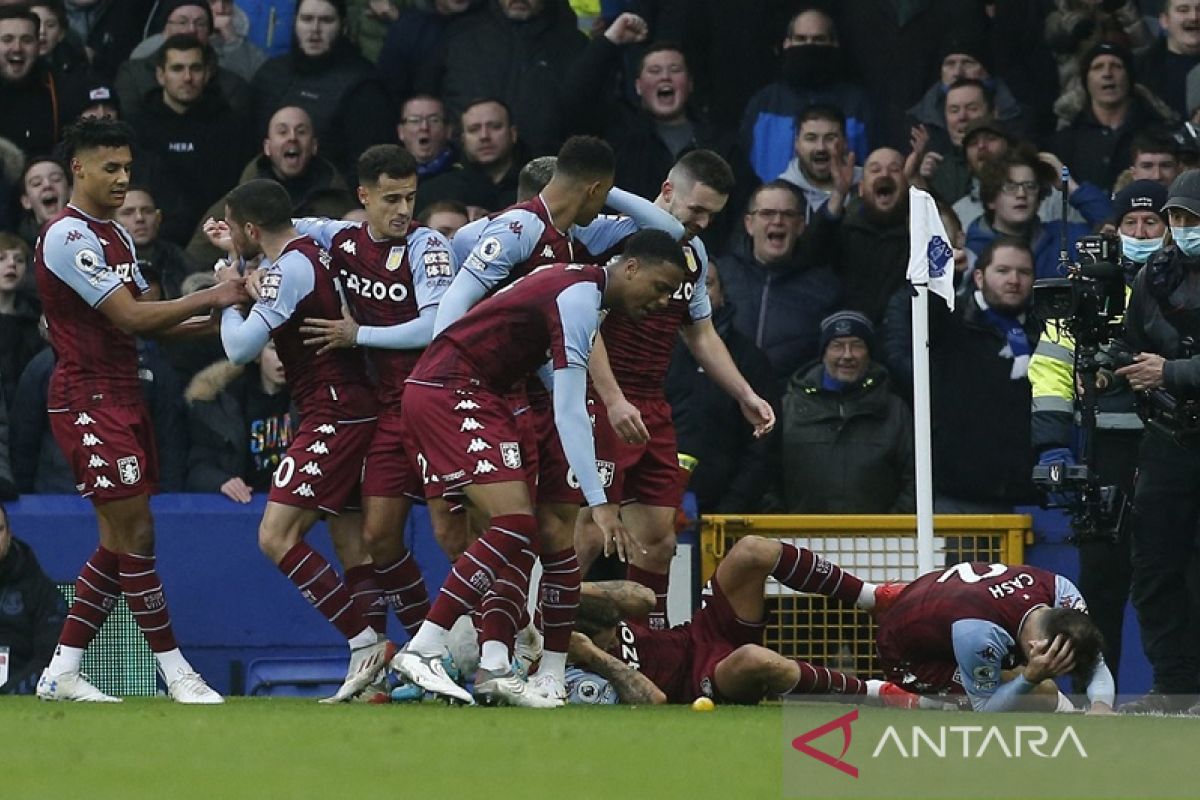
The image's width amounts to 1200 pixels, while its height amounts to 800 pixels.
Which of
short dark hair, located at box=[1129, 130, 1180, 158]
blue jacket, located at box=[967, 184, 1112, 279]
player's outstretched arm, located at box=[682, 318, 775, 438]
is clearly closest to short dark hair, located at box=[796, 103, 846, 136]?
blue jacket, located at box=[967, 184, 1112, 279]

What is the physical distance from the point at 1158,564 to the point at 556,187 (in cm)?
327

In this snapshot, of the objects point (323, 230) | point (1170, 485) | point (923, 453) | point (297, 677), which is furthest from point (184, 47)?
point (1170, 485)

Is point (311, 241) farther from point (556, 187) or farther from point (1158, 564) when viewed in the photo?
point (1158, 564)

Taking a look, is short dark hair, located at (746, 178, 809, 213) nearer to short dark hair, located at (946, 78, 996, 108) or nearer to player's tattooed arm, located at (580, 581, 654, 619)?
short dark hair, located at (946, 78, 996, 108)

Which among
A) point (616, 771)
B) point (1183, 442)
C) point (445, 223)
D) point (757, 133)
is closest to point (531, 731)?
point (616, 771)

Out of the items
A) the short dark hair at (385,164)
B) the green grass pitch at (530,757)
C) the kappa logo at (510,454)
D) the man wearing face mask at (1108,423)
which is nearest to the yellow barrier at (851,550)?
the man wearing face mask at (1108,423)

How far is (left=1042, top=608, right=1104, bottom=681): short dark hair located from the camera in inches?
390

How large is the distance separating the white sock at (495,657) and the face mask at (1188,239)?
3.61 m

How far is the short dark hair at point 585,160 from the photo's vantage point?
1112 centimetres

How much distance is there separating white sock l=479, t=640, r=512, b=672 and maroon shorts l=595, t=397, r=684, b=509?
1762 mm

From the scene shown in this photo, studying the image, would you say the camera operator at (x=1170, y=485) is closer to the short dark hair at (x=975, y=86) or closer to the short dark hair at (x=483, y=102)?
the short dark hair at (x=975, y=86)

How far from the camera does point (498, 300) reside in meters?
10.8

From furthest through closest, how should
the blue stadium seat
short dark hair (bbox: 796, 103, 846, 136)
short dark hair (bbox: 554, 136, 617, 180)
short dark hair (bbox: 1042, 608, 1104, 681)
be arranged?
short dark hair (bbox: 796, 103, 846, 136) < the blue stadium seat < short dark hair (bbox: 554, 136, 617, 180) < short dark hair (bbox: 1042, 608, 1104, 681)

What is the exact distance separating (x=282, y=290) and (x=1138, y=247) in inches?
168
